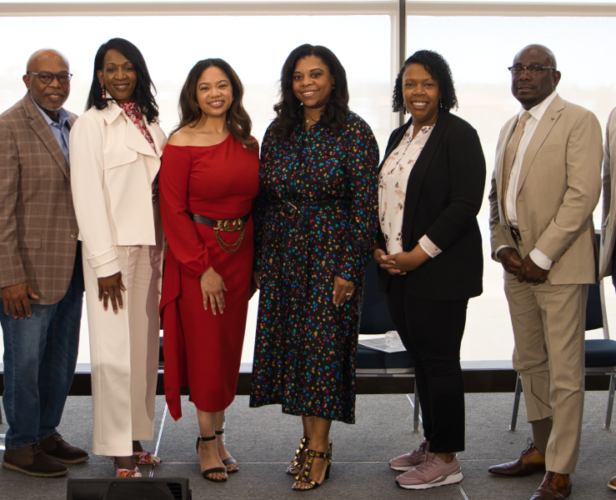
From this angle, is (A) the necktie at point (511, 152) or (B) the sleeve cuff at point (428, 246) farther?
(A) the necktie at point (511, 152)

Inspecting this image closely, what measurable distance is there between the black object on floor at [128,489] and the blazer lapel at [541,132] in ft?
5.84

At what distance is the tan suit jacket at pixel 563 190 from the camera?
259cm

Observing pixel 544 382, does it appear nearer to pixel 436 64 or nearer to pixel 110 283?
pixel 436 64

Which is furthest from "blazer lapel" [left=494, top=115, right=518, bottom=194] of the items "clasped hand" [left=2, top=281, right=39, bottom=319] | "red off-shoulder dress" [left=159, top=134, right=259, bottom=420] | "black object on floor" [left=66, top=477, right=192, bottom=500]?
"clasped hand" [left=2, top=281, right=39, bottom=319]

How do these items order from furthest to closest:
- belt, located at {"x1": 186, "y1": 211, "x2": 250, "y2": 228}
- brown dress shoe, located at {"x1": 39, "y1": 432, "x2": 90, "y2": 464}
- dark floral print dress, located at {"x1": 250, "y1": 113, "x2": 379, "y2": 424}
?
1. brown dress shoe, located at {"x1": 39, "y1": 432, "x2": 90, "y2": 464}
2. belt, located at {"x1": 186, "y1": 211, "x2": 250, "y2": 228}
3. dark floral print dress, located at {"x1": 250, "y1": 113, "x2": 379, "y2": 424}

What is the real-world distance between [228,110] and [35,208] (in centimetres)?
93

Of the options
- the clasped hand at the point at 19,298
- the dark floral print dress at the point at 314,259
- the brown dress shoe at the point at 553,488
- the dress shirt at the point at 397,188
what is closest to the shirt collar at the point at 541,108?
the dress shirt at the point at 397,188

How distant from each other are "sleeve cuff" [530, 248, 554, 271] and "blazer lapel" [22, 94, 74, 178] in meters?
2.01

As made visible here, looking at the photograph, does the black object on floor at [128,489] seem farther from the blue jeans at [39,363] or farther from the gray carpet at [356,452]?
the blue jeans at [39,363]

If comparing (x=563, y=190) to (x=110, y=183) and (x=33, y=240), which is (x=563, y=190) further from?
(x=33, y=240)

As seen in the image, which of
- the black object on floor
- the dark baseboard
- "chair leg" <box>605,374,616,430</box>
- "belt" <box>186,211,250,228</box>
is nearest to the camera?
the black object on floor

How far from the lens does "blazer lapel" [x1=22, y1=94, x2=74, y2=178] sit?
9.16 ft

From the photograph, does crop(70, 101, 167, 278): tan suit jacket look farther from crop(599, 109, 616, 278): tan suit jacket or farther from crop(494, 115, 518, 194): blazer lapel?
crop(599, 109, 616, 278): tan suit jacket

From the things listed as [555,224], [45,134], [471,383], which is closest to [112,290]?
[45,134]
